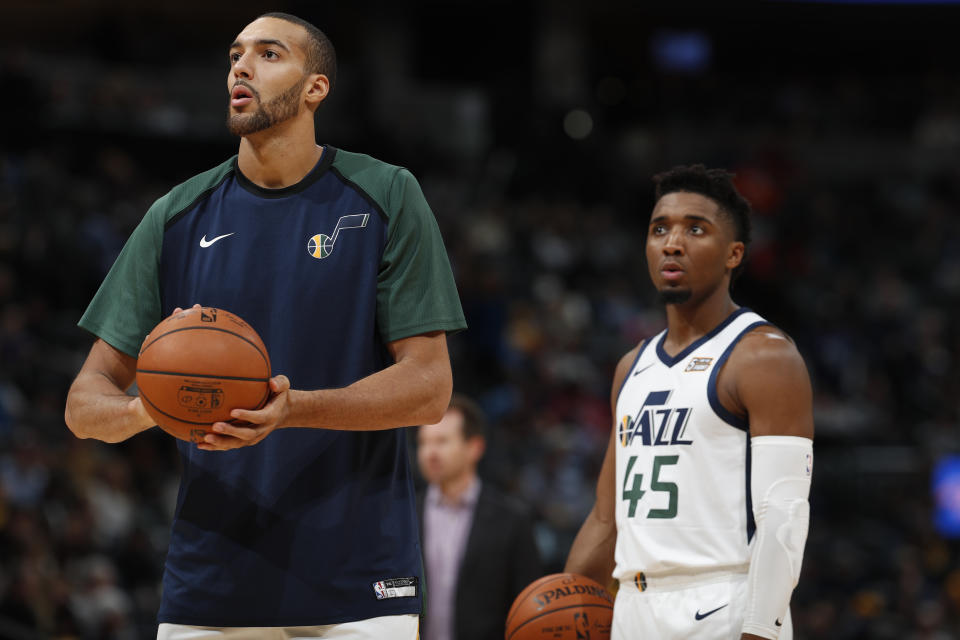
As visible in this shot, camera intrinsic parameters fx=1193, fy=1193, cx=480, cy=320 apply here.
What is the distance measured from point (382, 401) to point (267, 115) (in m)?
0.87

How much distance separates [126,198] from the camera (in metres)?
13.4

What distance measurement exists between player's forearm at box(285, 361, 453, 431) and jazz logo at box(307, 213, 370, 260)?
38 centimetres

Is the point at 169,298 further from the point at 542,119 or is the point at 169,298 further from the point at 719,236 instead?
the point at 542,119

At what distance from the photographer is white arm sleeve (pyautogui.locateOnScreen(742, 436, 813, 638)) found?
370 cm

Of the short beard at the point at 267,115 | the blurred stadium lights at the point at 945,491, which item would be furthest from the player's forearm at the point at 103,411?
the blurred stadium lights at the point at 945,491

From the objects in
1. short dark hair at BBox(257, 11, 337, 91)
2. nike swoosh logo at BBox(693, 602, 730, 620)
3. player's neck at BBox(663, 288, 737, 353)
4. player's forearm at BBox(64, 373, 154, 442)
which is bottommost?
nike swoosh logo at BBox(693, 602, 730, 620)

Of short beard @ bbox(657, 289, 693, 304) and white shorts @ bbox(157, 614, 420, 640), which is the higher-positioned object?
short beard @ bbox(657, 289, 693, 304)

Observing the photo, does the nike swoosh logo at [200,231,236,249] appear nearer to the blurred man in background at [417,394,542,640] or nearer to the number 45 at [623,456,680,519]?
the number 45 at [623,456,680,519]

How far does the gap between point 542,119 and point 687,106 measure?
3475 millimetres

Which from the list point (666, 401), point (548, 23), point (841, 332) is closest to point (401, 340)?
point (666, 401)

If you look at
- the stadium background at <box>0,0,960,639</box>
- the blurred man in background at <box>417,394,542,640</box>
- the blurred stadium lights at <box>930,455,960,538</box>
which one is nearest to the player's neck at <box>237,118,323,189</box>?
the blurred man in background at <box>417,394,542,640</box>

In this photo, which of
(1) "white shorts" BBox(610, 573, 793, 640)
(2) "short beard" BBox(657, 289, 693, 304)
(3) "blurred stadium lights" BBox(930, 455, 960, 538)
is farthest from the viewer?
(3) "blurred stadium lights" BBox(930, 455, 960, 538)

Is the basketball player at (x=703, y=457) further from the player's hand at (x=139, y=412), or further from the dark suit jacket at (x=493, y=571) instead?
the player's hand at (x=139, y=412)

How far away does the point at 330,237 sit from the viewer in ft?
10.4
